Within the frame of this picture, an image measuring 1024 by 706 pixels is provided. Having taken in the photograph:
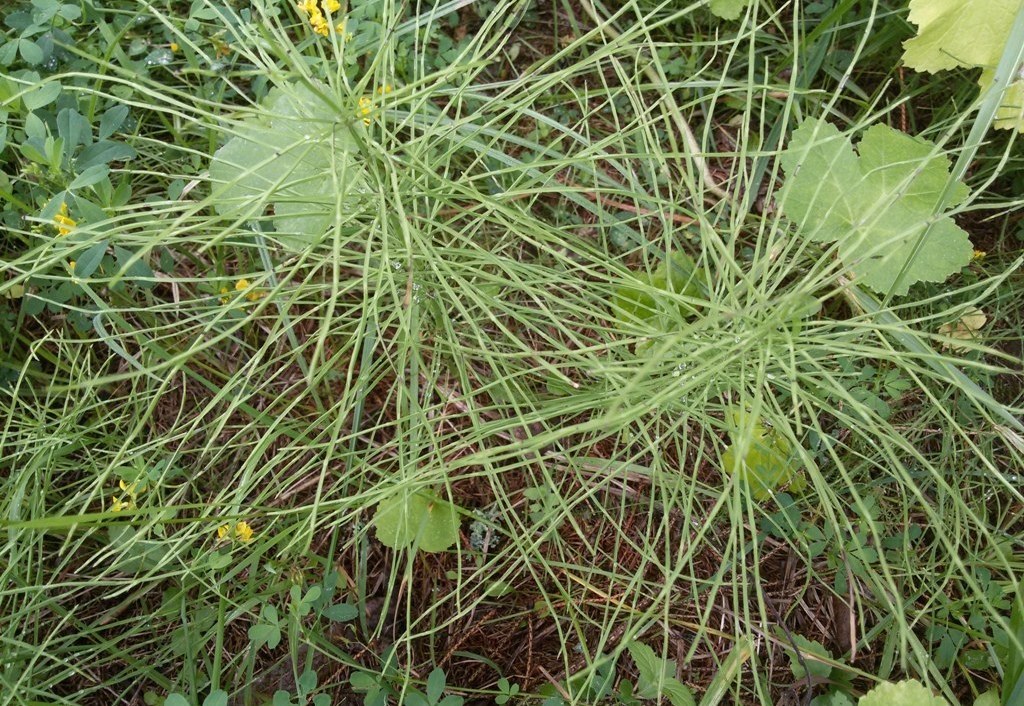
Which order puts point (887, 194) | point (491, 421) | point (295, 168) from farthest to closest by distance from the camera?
point (491, 421) < point (887, 194) < point (295, 168)

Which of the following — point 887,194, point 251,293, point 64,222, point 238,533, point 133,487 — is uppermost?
point 64,222

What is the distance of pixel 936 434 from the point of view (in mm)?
1881

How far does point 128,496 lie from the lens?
1774 millimetres

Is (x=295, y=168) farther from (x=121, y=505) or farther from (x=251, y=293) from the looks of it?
(x=121, y=505)

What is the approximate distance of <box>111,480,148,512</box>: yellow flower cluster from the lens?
1704mm

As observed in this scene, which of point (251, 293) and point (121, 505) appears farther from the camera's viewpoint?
point (251, 293)

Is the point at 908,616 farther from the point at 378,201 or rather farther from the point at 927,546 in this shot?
the point at 378,201

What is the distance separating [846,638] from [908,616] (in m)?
0.15

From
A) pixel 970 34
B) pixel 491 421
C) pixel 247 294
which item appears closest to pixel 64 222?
pixel 247 294

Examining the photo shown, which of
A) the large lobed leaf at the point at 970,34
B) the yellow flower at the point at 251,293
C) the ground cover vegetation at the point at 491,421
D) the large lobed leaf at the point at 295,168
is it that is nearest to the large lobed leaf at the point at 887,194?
the ground cover vegetation at the point at 491,421

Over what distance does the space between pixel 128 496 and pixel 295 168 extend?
2.90 ft

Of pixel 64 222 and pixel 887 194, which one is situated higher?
pixel 64 222

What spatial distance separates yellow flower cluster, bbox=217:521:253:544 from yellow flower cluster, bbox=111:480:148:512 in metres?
0.20

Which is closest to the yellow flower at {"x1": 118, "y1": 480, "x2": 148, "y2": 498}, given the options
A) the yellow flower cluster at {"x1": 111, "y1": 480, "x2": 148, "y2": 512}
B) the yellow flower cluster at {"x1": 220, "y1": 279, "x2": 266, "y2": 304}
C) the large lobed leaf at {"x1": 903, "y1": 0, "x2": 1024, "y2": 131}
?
the yellow flower cluster at {"x1": 111, "y1": 480, "x2": 148, "y2": 512}
